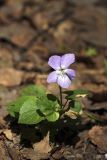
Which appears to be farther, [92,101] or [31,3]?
[31,3]

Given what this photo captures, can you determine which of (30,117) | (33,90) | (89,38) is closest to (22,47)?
(89,38)

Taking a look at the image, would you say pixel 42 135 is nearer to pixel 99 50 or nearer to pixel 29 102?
pixel 29 102

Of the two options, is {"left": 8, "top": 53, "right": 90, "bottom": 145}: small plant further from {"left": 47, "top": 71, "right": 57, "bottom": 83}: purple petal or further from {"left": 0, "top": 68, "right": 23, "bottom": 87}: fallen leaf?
{"left": 0, "top": 68, "right": 23, "bottom": 87}: fallen leaf

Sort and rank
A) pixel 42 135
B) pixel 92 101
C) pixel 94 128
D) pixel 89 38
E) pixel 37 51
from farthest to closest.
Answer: pixel 89 38 → pixel 37 51 → pixel 92 101 → pixel 94 128 → pixel 42 135

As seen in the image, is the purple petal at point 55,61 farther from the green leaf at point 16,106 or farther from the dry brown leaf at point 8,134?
the dry brown leaf at point 8,134

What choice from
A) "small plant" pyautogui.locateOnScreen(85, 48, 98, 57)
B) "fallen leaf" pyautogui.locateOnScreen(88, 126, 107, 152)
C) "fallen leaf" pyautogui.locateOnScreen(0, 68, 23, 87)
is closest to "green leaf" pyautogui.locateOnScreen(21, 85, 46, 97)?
"fallen leaf" pyautogui.locateOnScreen(88, 126, 107, 152)

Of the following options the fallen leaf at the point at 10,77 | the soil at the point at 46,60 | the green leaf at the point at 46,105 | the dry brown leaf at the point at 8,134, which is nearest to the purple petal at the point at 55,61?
the green leaf at the point at 46,105
